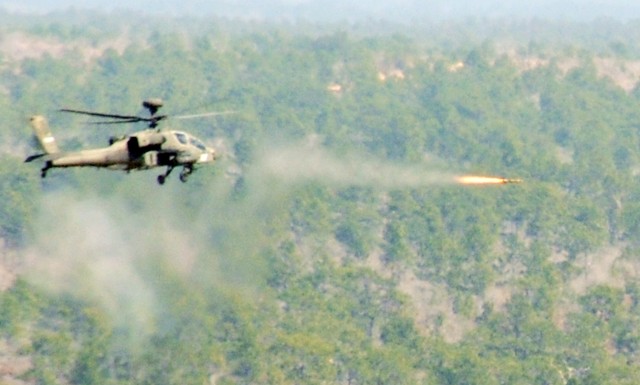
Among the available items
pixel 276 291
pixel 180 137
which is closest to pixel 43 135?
pixel 180 137

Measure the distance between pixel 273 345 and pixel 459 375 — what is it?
13.6 meters

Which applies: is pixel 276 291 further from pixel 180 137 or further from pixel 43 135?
pixel 43 135

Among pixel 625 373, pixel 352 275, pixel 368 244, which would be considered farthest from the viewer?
pixel 368 244

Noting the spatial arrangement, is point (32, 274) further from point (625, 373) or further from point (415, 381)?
point (625, 373)

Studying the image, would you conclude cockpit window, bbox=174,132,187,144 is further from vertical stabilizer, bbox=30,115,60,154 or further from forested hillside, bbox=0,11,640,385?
forested hillside, bbox=0,11,640,385

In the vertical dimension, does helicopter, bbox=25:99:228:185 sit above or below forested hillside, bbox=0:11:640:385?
above

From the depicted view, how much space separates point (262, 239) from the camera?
168 m

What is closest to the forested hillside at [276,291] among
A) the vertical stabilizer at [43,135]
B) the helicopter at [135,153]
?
the vertical stabilizer at [43,135]

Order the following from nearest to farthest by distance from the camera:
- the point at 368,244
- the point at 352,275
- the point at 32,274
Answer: the point at 32,274 → the point at 352,275 → the point at 368,244

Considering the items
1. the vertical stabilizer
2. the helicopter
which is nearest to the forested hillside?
the vertical stabilizer

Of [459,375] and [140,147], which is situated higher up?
[140,147]

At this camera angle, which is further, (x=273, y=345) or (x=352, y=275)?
(x=352, y=275)

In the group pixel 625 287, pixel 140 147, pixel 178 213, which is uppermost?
pixel 140 147

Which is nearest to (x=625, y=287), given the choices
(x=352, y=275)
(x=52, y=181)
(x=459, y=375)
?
(x=352, y=275)
